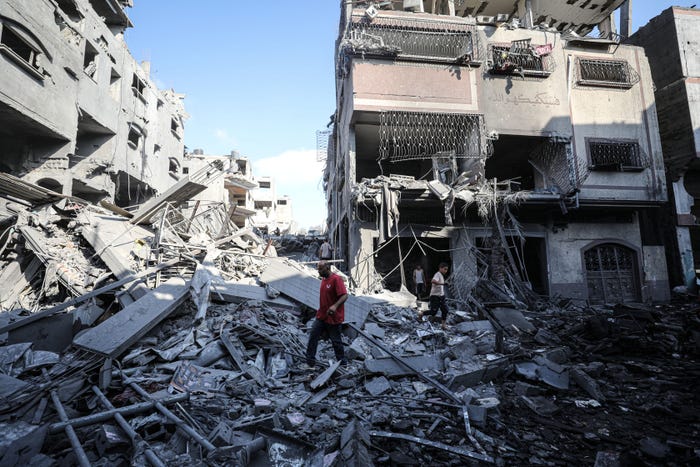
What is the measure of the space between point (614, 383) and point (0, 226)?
12.8 meters

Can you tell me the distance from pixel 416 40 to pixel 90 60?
15.2 metres

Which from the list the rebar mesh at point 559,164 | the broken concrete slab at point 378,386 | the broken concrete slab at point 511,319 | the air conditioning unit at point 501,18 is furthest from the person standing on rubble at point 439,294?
the air conditioning unit at point 501,18

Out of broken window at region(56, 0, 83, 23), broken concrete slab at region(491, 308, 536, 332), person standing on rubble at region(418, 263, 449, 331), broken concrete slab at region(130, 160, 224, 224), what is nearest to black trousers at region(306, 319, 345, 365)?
person standing on rubble at region(418, 263, 449, 331)

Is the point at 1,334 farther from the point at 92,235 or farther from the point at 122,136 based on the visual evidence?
the point at 122,136

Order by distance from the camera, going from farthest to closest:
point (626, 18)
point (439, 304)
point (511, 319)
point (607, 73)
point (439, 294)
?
1. point (626, 18)
2. point (607, 73)
3. point (439, 304)
4. point (439, 294)
5. point (511, 319)

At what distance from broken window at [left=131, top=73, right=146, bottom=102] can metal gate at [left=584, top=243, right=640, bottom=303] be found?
24388 millimetres

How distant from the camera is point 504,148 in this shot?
15.3 metres

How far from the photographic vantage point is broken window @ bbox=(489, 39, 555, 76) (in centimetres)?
1366

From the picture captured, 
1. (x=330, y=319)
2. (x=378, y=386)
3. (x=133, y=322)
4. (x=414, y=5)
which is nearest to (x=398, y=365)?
(x=378, y=386)

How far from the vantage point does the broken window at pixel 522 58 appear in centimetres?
1366

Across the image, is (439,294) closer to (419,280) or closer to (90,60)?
(419,280)

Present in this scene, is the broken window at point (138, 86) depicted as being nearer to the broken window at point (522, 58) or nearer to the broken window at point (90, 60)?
the broken window at point (90, 60)

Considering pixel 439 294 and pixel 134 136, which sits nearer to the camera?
pixel 439 294

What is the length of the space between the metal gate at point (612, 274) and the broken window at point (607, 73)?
22.7 feet
